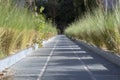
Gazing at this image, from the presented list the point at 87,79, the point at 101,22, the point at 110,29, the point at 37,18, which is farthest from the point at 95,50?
the point at 87,79

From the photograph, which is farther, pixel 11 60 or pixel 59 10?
pixel 59 10

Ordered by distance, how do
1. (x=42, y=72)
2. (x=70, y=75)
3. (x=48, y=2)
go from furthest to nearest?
(x=48, y=2) < (x=42, y=72) < (x=70, y=75)

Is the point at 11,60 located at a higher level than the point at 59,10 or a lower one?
lower

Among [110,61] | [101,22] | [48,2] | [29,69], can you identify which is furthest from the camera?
[48,2]

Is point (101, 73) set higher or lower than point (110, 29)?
lower

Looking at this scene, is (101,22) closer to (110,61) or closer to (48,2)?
(110,61)

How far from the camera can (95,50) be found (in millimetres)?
26828

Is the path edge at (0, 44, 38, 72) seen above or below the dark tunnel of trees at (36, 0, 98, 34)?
below

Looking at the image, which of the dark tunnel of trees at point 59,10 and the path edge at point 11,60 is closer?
the path edge at point 11,60

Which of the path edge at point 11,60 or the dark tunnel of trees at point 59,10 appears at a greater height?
the dark tunnel of trees at point 59,10

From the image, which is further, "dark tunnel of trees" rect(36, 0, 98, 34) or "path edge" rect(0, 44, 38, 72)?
"dark tunnel of trees" rect(36, 0, 98, 34)

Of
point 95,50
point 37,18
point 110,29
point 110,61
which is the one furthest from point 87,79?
point 37,18

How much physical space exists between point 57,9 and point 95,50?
94.6 m

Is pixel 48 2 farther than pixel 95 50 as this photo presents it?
Yes
